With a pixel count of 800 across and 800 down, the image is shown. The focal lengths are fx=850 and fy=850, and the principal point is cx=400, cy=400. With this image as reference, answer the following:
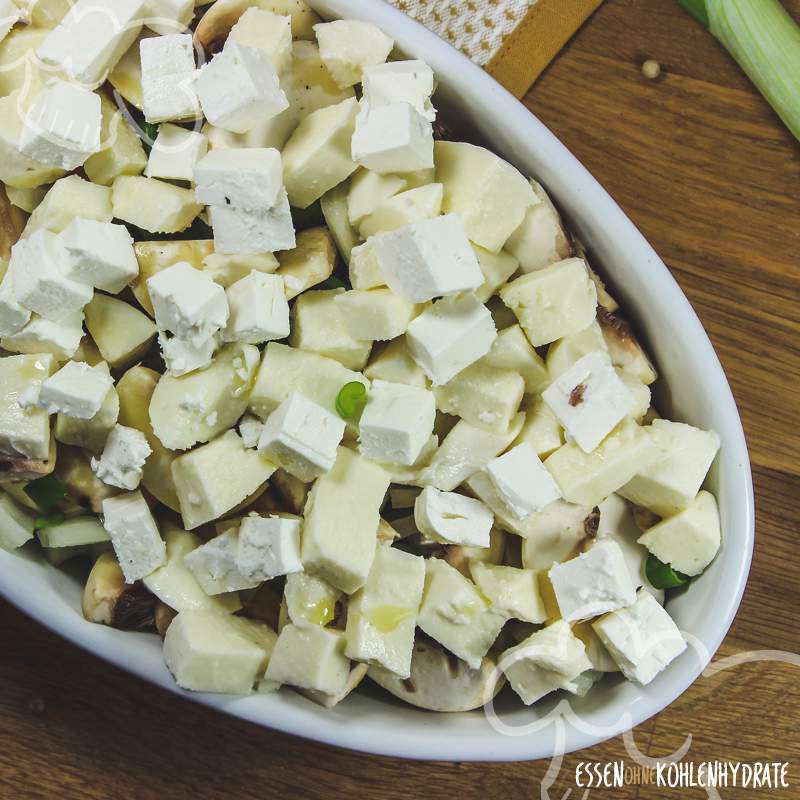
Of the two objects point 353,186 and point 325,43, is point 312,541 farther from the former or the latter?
point 325,43

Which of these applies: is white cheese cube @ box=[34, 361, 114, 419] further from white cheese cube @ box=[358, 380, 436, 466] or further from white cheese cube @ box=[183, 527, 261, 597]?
white cheese cube @ box=[358, 380, 436, 466]

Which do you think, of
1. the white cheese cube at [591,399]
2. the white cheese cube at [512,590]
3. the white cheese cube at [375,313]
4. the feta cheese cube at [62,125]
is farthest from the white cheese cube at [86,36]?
the white cheese cube at [512,590]

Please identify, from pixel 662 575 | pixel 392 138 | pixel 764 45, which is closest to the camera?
pixel 392 138

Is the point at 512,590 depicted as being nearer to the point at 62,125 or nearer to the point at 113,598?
the point at 113,598

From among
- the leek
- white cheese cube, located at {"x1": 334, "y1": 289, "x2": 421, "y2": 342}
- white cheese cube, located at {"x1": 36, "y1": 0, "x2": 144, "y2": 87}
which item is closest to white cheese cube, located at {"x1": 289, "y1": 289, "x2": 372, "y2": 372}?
white cheese cube, located at {"x1": 334, "y1": 289, "x2": 421, "y2": 342}

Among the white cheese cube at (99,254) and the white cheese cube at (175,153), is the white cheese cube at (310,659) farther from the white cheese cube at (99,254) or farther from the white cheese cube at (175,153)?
the white cheese cube at (175,153)

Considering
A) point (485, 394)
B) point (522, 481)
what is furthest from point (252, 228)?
point (522, 481)
